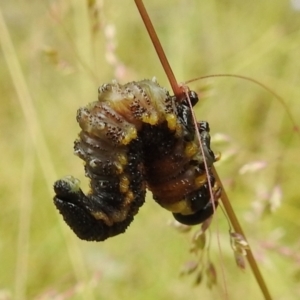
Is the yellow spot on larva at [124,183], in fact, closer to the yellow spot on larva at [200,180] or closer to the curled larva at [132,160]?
the curled larva at [132,160]

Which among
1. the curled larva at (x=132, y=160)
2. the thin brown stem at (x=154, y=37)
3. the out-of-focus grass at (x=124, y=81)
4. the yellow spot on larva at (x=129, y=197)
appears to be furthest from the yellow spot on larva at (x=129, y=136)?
the out-of-focus grass at (x=124, y=81)

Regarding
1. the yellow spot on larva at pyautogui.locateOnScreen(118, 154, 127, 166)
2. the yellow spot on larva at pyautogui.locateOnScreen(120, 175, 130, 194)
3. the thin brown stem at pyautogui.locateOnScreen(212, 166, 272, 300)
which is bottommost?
the thin brown stem at pyautogui.locateOnScreen(212, 166, 272, 300)

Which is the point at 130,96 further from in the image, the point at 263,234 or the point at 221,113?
the point at 221,113

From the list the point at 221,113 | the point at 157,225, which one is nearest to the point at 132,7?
the point at 221,113

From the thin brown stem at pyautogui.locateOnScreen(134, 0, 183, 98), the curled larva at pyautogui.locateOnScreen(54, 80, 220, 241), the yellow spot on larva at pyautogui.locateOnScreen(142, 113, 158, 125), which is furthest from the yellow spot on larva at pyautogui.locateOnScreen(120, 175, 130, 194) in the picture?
the thin brown stem at pyautogui.locateOnScreen(134, 0, 183, 98)

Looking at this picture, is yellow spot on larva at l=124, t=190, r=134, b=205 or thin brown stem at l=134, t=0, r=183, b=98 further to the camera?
yellow spot on larva at l=124, t=190, r=134, b=205

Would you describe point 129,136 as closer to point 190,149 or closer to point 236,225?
point 190,149

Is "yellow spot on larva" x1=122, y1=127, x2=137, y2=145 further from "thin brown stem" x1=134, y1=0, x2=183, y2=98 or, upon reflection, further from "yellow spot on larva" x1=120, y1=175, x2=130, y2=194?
"thin brown stem" x1=134, y1=0, x2=183, y2=98
